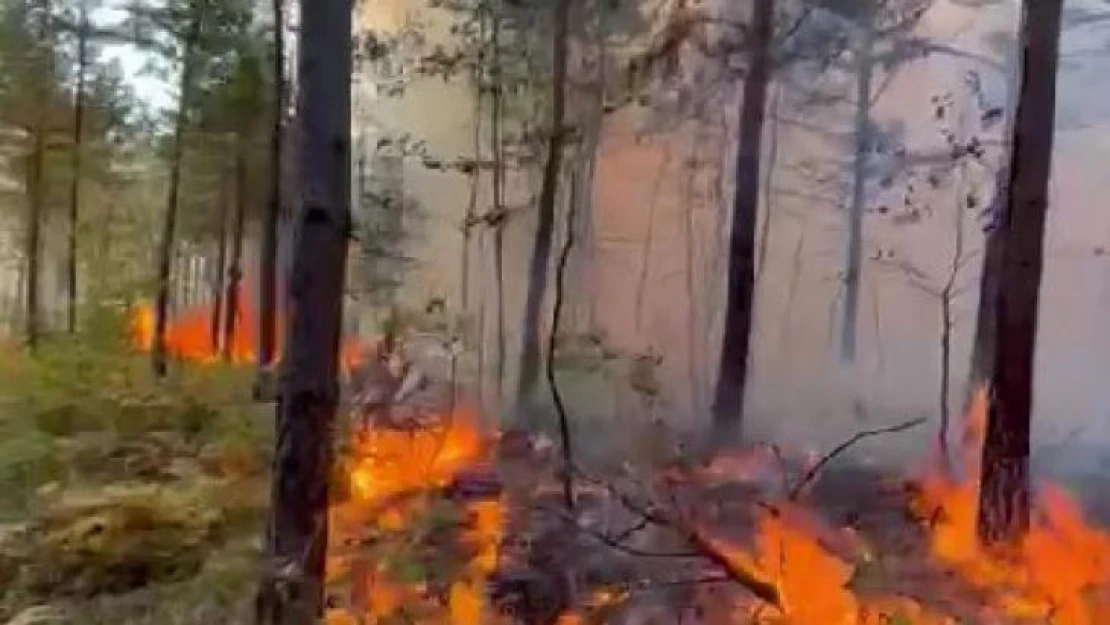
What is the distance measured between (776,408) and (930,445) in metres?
0.68

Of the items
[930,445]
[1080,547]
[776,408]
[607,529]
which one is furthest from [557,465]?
[1080,547]

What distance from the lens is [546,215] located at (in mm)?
6074

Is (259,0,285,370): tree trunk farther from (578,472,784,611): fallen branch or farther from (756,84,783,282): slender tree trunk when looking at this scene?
(578,472,784,611): fallen branch

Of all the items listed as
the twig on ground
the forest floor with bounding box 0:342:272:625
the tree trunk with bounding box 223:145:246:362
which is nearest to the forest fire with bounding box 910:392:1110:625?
the twig on ground

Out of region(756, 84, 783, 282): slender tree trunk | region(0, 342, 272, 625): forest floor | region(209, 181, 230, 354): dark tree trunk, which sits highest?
region(756, 84, 783, 282): slender tree trunk

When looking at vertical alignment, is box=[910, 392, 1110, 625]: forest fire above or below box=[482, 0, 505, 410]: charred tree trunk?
below

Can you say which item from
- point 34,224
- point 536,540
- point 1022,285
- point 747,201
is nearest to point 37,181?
point 34,224

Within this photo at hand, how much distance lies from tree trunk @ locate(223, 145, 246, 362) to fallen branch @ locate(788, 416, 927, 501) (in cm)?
412

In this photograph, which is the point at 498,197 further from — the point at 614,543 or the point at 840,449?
the point at 614,543

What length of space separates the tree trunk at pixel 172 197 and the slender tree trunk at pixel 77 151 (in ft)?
1.76

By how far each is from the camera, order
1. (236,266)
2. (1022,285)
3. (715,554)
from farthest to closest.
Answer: (236,266) → (1022,285) → (715,554)

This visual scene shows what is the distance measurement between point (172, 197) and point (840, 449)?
517 centimetres

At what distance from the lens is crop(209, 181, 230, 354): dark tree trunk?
8203mm

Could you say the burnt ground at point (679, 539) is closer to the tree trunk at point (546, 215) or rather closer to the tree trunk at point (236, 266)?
the tree trunk at point (546, 215)
